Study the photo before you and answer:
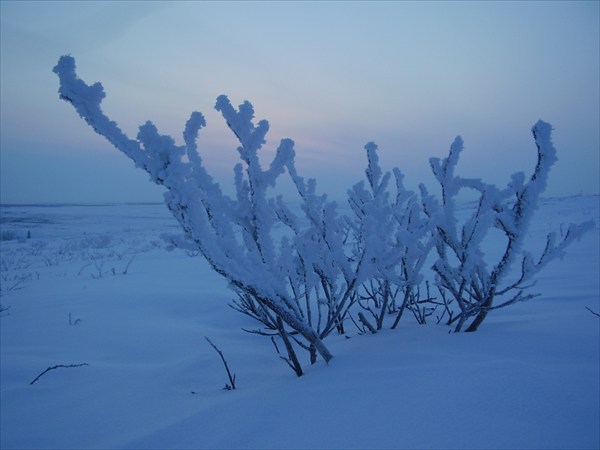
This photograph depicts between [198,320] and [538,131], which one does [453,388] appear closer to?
[538,131]

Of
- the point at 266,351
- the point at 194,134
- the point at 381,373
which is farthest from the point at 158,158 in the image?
the point at 266,351

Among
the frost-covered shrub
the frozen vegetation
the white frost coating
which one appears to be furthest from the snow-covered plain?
the white frost coating

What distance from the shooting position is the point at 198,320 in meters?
3.56

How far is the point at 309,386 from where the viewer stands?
146 cm

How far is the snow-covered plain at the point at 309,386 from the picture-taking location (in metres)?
1.02

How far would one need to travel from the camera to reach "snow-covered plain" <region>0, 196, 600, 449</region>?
1.02 metres

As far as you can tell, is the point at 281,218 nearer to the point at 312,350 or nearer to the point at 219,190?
the point at 219,190

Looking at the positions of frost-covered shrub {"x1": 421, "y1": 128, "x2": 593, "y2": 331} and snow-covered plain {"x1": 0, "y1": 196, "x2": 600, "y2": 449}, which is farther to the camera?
frost-covered shrub {"x1": 421, "y1": 128, "x2": 593, "y2": 331}

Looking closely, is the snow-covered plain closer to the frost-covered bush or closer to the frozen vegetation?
the frozen vegetation

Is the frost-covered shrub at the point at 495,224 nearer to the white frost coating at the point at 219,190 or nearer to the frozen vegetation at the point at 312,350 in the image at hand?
the frozen vegetation at the point at 312,350

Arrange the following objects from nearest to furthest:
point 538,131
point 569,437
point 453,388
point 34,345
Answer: point 569,437 → point 453,388 → point 538,131 → point 34,345

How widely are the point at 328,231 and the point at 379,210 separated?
32cm

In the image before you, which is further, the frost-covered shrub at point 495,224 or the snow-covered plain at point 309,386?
the frost-covered shrub at point 495,224

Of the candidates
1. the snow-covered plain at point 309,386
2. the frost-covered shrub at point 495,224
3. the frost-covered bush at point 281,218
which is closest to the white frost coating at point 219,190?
the frost-covered bush at point 281,218
